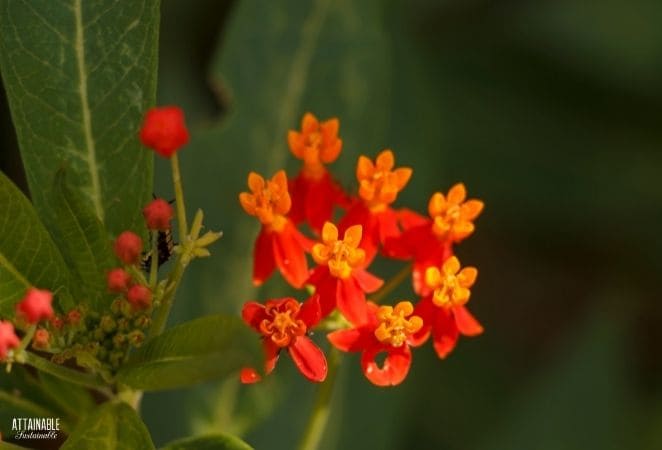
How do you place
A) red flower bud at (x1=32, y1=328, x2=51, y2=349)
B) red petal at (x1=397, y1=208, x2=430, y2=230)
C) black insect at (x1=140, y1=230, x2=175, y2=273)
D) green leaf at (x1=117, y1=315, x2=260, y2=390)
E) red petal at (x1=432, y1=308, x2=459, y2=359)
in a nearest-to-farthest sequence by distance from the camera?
1. green leaf at (x1=117, y1=315, x2=260, y2=390)
2. red flower bud at (x1=32, y1=328, x2=51, y2=349)
3. black insect at (x1=140, y1=230, x2=175, y2=273)
4. red petal at (x1=432, y1=308, x2=459, y2=359)
5. red petal at (x1=397, y1=208, x2=430, y2=230)

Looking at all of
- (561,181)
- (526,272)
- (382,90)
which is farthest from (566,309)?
(382,90)

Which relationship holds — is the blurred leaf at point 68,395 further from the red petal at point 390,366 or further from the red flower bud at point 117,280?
the red petal at point 390,366

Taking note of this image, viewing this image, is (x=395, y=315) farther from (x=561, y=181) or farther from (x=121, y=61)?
(x=561, y=181)

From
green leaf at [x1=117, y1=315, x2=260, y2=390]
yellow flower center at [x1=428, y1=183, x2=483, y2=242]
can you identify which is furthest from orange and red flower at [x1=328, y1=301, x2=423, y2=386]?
green leaf at [x1=117, y1=315, x2=260, y2=390]

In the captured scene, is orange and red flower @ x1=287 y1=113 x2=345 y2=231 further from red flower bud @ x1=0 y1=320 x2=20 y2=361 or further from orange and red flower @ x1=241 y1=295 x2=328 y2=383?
red flower bud @ x1=0 y1=320 x2=20 y2=361

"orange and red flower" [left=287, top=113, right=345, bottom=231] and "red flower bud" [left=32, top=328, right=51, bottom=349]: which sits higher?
"orange and red flower" [left=287, top=113, right=345, bottom=231]

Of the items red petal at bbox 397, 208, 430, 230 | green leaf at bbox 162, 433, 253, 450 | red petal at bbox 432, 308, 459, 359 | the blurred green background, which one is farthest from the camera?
the blurred green background
